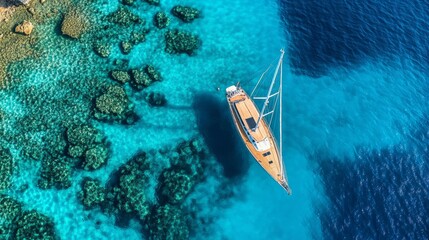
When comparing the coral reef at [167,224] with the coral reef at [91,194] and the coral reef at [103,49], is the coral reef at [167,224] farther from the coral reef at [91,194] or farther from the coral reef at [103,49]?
the coral reef at [103,49]

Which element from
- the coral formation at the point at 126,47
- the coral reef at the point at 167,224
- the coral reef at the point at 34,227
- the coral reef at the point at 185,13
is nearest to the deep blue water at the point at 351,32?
the coral reef at the point at 185,13

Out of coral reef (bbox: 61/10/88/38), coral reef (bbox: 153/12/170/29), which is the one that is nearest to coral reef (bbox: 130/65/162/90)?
coral reef (bbox: 153/12/170/29)

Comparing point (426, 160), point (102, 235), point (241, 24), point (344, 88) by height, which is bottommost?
point (102, 235)

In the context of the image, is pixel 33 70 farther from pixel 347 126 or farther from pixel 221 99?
pixel 347 126

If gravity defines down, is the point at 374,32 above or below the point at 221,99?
above

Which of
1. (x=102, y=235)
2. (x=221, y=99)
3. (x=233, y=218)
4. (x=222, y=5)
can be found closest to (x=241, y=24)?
(x=222, y=5)

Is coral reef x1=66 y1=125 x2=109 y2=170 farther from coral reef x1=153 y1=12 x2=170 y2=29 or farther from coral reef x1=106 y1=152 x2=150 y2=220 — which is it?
coral reef x1=153 y1=12 x2=170 y2=29

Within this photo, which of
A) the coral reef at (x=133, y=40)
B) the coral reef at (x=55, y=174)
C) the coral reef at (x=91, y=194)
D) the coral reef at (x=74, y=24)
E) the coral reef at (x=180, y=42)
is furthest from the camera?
the coral reef at (x=180, y=42)
